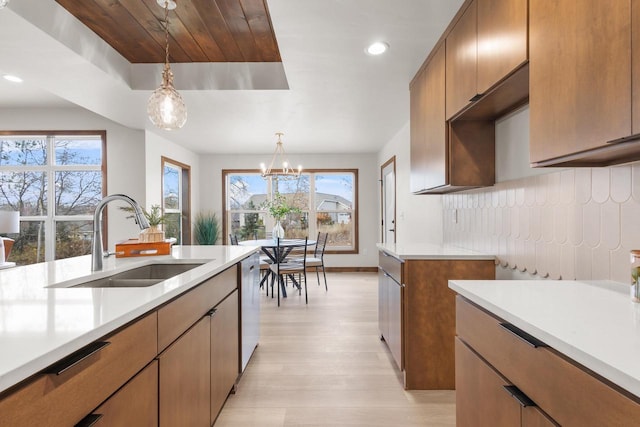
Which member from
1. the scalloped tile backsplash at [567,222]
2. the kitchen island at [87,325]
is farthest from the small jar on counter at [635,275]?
the kitchen island at [87,325]

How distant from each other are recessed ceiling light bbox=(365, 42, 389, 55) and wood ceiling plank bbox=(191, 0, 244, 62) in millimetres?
1092

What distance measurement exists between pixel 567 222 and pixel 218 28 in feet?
8.54

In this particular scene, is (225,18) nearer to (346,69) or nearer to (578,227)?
(346,69)

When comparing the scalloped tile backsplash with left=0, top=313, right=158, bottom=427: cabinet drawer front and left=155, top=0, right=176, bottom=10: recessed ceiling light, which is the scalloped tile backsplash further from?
left=155, top=0, right=176, bottom=10: recessed ceiling light

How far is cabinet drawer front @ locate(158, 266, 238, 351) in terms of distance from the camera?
47.4 inches

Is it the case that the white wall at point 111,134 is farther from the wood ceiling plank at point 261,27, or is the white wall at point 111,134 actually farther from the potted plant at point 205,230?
the wood ceiling plank at point 261,27

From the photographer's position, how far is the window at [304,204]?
680 cm

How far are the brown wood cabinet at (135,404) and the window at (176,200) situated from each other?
4.62m

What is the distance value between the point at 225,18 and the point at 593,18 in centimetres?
226

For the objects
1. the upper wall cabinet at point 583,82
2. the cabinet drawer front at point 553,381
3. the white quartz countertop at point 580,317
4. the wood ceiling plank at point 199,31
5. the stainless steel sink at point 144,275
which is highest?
the wood ceiling plank at point 199,31

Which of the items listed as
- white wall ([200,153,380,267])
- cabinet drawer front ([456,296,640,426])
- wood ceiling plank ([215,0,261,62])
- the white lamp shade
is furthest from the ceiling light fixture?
white wall ([200,153,380,267])

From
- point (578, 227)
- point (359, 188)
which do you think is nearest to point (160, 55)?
point (578, 227)

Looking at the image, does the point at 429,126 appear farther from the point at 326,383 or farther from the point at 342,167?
the point at 342,167

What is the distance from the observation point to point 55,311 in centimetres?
93
